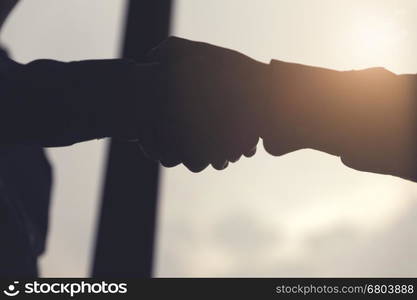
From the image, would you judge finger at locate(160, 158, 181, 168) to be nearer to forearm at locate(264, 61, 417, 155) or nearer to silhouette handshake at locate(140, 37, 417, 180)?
silhouette handshake at locate(140, 37, 417, 180)

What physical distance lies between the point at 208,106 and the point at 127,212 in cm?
128

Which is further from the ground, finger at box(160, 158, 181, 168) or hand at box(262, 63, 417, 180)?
hand at box(262, 63, 417, 180)

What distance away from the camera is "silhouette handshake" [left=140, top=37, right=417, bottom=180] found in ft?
5.09

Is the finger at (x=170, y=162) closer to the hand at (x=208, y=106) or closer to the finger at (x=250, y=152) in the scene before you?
the hand at (x=208, y=106)

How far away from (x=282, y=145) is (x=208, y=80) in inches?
12.3

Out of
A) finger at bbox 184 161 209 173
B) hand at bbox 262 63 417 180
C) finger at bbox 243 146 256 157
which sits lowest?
finger at bbox 184 161 209 173

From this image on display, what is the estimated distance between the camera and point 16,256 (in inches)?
162

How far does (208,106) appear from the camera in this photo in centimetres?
159

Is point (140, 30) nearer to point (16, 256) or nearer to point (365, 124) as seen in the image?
point (365, 124)

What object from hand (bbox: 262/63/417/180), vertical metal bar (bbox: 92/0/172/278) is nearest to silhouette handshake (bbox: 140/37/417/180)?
hand (bbox: 262/63/417/180)

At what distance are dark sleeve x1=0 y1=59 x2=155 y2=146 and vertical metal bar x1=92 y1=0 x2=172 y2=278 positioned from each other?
45.4 inches

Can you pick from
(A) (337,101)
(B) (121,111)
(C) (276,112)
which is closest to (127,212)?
(B) (121,111)

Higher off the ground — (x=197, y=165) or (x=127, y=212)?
(x=127, y=212)

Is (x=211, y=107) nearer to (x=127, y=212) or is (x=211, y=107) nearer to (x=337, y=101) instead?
(x=337, y=101)
